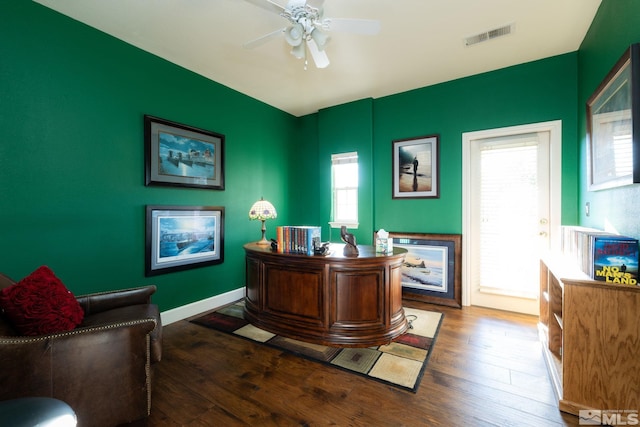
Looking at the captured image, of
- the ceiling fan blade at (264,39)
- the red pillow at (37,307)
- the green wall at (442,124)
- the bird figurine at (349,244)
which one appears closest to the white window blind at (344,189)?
the green wall at (442,124)

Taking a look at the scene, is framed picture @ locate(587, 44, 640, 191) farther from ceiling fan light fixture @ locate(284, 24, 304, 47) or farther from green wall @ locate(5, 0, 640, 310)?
ceiling fan light fixture @ locate(284, 24, 304, 47)

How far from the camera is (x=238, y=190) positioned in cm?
Answer: 385

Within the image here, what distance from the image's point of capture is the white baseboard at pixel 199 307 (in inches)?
119

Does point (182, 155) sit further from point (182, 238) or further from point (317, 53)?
point (317, 53)

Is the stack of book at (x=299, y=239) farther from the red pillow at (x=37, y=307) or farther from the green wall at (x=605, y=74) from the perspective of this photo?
the green wall at (x=605, y=74)

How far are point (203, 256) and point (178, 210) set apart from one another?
0.65m

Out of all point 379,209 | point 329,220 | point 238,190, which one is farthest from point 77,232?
point 379,209

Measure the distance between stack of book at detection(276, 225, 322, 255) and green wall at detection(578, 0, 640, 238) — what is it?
220 cm

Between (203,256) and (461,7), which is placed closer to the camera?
(461,7)

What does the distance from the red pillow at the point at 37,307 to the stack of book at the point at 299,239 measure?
5.23 feet

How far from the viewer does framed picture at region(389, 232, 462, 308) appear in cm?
353

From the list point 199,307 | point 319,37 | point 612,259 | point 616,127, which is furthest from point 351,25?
point 199,307

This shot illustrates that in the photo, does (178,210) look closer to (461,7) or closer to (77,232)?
(77,232)

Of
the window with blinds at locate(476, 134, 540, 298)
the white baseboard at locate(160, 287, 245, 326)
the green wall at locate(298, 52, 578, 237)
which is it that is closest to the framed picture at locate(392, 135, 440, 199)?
the green wall at locate(298, 52, 578, 237)
